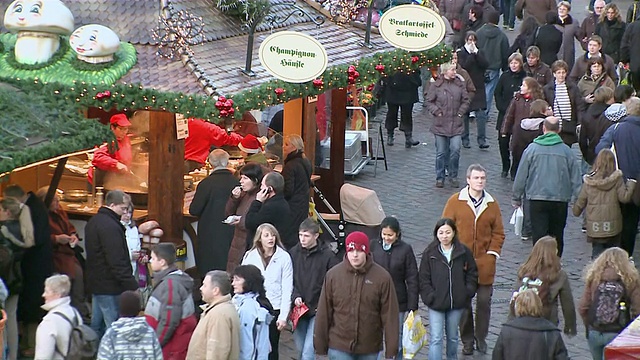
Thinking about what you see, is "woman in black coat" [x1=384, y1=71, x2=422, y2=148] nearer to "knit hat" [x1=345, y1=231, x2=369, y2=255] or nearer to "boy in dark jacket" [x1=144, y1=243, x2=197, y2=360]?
"knit hat" [x1=345, y1=231, x2=369, y2=255]

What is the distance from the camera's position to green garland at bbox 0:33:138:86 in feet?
42.7

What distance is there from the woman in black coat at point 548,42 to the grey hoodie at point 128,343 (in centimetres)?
1334

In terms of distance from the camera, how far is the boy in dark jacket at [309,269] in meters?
11.6

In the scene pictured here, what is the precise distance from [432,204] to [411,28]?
10.8ft

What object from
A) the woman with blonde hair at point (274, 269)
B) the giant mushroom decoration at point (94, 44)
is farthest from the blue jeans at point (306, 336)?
the giant mushroom decoration at point (94, 44)

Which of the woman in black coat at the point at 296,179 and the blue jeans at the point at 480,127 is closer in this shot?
the woman in black coat at the point at 296,179

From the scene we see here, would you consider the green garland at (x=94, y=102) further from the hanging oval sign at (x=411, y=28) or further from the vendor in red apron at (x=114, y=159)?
the hanging oval sign at (x=411, y=28)

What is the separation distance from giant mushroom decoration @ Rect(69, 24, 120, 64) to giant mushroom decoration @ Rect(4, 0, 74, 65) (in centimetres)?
22

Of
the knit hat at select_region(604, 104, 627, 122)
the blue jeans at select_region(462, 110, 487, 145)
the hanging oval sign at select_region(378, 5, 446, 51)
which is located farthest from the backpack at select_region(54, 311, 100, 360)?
the blue jeans at select_region(462, 110, 487, 145)

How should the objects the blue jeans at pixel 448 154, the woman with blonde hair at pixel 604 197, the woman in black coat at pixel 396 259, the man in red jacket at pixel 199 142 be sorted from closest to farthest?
the woman in black coat at pixel 396 259 < the woman with blonde hair at pixel 604 197 < the man in red jacket at pixel 199 142 < the blue jeans at pixel 448 154

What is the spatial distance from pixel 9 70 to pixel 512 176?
302 inches

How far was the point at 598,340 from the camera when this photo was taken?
11070 millimetres

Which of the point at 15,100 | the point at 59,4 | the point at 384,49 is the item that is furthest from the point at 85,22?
the point at 384,49

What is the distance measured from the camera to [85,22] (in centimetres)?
1388
